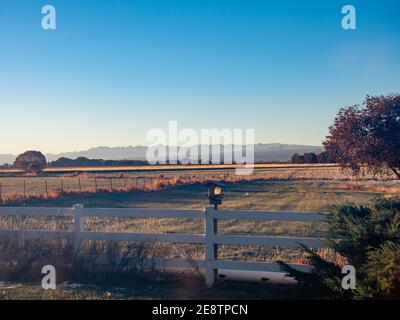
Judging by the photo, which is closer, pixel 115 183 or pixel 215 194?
pixel 215 194

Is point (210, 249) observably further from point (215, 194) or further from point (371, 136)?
point (371, 136)

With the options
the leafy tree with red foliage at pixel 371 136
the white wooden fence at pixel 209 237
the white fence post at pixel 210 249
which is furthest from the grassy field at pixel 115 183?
the white fence post at pixel 210 249

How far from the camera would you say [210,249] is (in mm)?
7230

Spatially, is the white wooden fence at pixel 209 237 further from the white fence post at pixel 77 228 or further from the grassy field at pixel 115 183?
the grassy field at pixel 115 183

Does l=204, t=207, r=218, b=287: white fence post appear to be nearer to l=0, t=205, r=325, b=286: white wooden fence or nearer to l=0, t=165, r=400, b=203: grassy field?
l=0, t=205, r=325, b=286: white wooden fence

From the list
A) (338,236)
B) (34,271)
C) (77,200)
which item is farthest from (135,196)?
(338,236)

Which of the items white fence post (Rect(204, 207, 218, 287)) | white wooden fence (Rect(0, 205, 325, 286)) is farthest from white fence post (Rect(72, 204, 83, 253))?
white fence post (Rect(204, 207, 218, 287))

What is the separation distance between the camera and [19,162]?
2717 inches

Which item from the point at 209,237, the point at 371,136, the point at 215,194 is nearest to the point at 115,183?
the point at 371,136

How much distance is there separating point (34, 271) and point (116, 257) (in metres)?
1.32

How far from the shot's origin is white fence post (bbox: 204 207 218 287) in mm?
7113

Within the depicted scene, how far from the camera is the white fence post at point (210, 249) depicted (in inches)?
280

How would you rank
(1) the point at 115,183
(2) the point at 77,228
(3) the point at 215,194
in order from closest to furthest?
(3) the point at 215,194 < (2) the point at 77,228 < (1) the point at 115,183
